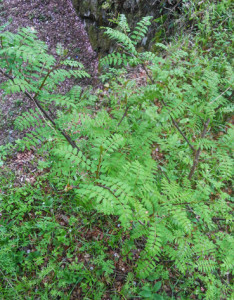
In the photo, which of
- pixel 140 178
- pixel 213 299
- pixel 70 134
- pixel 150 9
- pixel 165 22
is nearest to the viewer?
pixel 140 178

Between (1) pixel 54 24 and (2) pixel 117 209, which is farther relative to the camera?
(1) pixel 54 24

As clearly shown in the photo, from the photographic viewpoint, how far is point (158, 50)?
4180 mm

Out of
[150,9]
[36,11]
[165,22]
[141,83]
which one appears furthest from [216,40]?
[36,11]

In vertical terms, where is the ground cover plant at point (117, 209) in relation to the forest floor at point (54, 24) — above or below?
below

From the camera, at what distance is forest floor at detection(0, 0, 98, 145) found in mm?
3953

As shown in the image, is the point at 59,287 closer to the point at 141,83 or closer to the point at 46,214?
the point at 46,214

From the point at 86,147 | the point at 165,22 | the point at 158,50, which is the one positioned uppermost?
the point at 165,22

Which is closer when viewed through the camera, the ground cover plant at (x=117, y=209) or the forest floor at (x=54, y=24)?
the ground cover plant at (x=117, y=209)

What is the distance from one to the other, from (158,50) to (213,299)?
157 inches

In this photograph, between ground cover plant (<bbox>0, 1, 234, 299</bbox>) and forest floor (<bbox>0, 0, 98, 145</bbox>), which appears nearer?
ground cover plant (<bbox>0, 1, 234, 299</bbox>)

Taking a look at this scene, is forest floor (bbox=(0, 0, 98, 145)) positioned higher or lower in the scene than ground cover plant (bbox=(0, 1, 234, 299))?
higher

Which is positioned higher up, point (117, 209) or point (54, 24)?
point (54, 24)

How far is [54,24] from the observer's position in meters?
4.07

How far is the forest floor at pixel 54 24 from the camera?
156 inches
